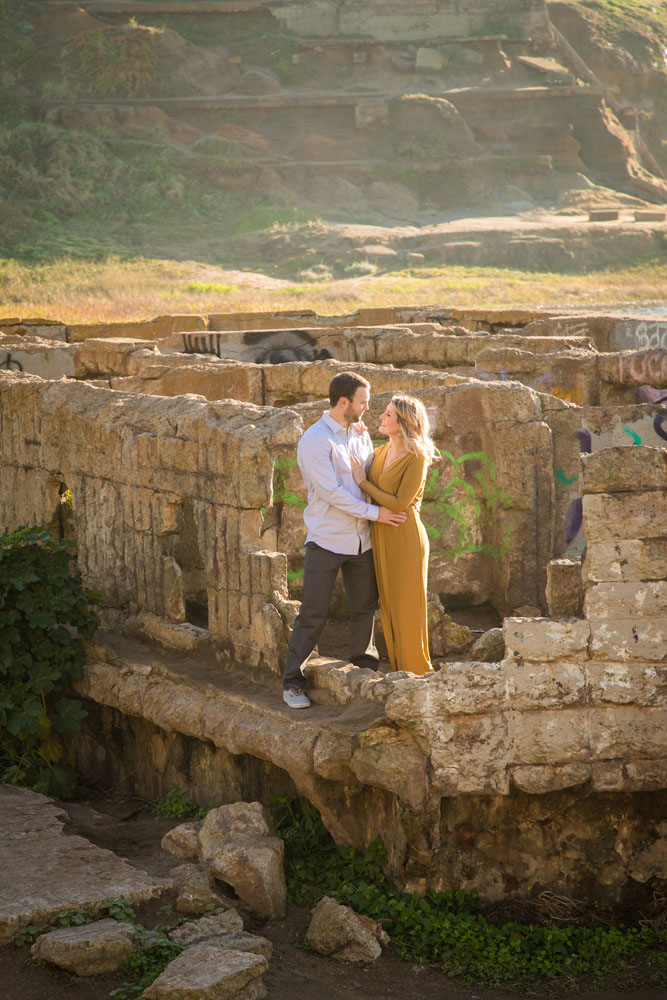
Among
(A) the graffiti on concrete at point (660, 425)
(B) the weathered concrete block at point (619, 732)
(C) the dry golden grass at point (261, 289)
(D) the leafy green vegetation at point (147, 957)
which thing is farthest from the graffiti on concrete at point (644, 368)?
(C) the dry golden grass at point (261, 289)

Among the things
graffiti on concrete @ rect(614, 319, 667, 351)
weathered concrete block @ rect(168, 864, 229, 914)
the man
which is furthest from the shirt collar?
graffiti on concrete @ rect(614, 319, 667, 351)

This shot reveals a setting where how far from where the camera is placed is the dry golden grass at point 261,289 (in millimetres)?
29562

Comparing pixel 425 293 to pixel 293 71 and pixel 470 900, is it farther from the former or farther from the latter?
pixel 293 71

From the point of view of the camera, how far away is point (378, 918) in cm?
541

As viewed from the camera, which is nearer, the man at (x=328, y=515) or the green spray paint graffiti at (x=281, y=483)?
the man at (x=328, y=515)

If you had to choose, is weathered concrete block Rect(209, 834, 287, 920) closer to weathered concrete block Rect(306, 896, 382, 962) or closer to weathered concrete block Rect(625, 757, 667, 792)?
weathered concrete block Rect(306, 896, 382, 962)

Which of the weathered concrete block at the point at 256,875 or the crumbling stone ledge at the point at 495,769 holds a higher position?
the crumbling stone ledge at the point at 495,769

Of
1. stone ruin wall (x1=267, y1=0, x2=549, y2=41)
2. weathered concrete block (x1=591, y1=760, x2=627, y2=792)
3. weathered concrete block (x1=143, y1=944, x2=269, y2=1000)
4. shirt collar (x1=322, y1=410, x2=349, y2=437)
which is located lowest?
weathered concrete block (x1=143, y1=944, x2=269, y2=1000)

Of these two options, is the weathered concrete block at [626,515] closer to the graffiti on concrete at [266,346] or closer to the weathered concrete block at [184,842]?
the weathered concrete block at [184,842]

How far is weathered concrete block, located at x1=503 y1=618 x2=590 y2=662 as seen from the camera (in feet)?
18.0

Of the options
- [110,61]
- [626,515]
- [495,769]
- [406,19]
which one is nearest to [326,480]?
[626,515]

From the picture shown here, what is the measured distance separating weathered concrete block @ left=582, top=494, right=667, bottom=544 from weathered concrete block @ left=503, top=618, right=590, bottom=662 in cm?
43

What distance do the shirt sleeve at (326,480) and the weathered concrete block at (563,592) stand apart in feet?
3.17

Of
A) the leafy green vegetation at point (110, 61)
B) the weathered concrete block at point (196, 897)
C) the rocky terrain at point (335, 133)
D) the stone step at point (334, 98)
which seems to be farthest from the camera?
the leafy green vegetation at point (110, 61)
